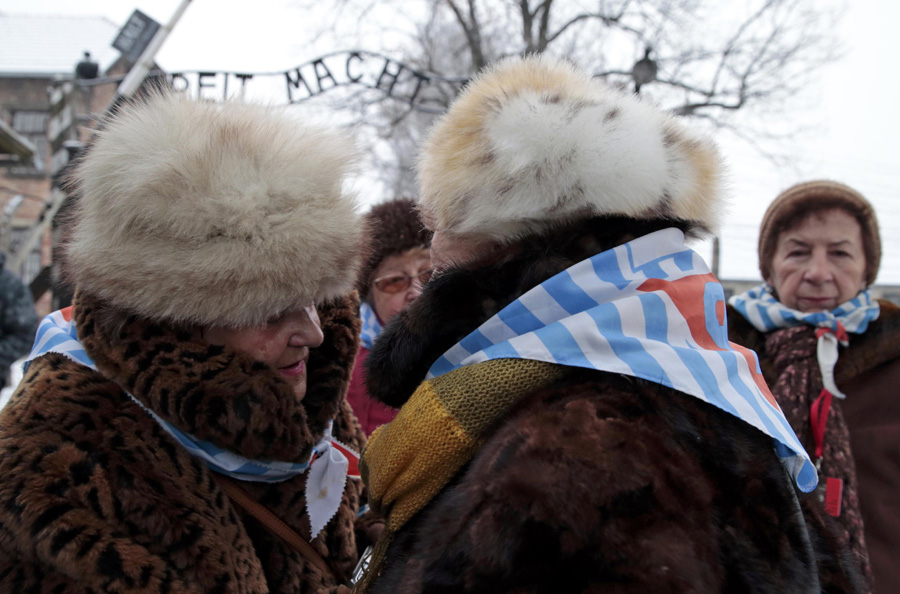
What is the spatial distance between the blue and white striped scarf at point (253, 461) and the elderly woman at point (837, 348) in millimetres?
1583

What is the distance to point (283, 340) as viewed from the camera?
1661mm

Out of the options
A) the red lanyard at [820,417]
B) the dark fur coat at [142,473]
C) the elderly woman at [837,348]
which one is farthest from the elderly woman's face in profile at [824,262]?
the dark fur coat at [142,473]

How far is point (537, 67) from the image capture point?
1.33m

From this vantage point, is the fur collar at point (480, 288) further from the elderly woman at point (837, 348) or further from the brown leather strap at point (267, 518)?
the elderly woman at point (837, 348)

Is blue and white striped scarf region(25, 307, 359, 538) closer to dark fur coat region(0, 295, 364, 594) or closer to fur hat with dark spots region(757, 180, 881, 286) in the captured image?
dark fur coat region(0, 295, 364, 594)

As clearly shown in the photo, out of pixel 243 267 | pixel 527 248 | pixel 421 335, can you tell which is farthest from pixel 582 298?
pixel 243 267

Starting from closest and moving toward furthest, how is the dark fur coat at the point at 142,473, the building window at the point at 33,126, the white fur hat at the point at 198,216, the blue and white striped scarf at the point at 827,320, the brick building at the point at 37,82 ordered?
1. the dark fur coat at the point at 142,473
2. the white fur hat at the point at 198,216
3. the blue and white striped scarf at the point at 827,320
4. the brick building at the point at 37,82
5. the building window at the point at 33,126

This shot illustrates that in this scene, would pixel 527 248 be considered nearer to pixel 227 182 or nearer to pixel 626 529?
pixel 626 529

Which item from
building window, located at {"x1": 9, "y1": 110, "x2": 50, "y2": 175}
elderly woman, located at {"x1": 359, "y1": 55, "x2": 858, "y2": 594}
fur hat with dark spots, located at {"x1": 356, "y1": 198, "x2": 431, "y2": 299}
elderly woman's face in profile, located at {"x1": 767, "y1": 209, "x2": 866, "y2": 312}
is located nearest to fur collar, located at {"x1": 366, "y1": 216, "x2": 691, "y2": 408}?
elderly woman, located at {"x1": 359, "y1": 55, "x2": 858, "y2": 594}

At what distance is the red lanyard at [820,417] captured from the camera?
220cm

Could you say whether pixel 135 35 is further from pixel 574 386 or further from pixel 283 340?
pixel 574 386

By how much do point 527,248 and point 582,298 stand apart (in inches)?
5.9

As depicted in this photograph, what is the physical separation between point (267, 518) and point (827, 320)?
206 cm

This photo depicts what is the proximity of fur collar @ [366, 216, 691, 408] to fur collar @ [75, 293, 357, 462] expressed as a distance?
411mm
